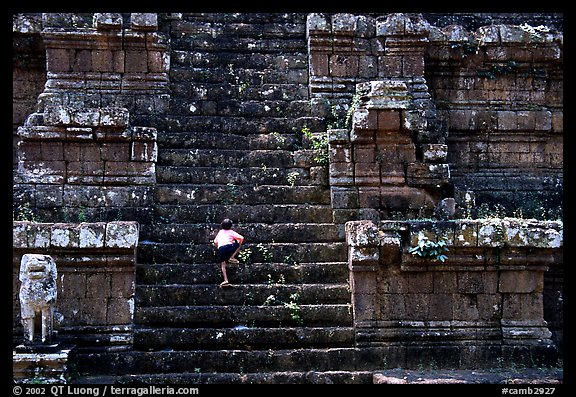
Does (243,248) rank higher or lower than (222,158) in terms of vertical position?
lower

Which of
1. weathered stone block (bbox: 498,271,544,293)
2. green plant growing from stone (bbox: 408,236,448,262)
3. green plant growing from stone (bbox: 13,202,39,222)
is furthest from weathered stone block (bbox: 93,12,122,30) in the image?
weathered stone block (bbox: 498,271,544,293)

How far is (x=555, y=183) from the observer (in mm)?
11547

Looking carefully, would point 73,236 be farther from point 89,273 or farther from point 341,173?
point 341,173

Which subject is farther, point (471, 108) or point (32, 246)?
point (471, 108)

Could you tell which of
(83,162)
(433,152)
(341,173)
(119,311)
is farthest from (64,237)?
(433,152)

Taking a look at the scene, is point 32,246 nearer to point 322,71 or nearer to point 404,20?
point 322,71

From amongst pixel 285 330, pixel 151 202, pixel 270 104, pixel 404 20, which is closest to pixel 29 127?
pixel 151 202

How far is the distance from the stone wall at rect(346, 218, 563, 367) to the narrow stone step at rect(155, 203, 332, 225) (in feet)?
3.19

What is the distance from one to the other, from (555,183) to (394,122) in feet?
11.8

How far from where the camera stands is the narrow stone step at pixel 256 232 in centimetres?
923

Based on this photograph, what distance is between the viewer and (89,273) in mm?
8352

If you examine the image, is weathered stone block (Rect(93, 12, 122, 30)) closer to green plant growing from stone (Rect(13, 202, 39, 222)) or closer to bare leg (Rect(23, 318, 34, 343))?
green plant growing from stone (Rect(13, 202, 39, 222))

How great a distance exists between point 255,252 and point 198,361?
5.51ft

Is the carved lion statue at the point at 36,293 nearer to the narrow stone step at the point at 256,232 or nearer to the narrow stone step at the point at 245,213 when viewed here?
the narrow stone step at the point at 256,232
